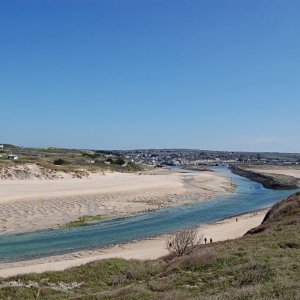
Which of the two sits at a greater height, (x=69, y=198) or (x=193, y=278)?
(x=193, y=278)

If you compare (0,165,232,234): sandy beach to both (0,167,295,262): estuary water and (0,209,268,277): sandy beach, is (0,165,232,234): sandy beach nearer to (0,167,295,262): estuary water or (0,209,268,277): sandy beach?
(0,167,295,262): estuary water

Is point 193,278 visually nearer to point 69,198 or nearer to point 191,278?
point 191,278

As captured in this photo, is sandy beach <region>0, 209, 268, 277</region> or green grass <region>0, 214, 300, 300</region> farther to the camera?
sandy beach <region>0, 209, 268, 277</region>

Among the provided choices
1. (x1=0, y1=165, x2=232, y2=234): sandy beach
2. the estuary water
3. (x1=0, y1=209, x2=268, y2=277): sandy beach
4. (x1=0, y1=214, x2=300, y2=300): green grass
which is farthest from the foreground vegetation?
(x1=0, y1=165, x2=232, y2=234): sandy beach

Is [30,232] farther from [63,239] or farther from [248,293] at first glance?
[248,293]

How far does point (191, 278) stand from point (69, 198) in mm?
35319

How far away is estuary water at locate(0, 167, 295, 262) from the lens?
2658cm

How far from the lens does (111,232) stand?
32.5m

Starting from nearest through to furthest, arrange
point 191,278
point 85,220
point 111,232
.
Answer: point 191,278
point 111,232
point 85,220

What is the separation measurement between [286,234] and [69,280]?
9087 millimetres

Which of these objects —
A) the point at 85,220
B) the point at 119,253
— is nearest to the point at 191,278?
the point at 119,253

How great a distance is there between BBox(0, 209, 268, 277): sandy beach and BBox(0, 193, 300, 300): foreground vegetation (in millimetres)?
4364

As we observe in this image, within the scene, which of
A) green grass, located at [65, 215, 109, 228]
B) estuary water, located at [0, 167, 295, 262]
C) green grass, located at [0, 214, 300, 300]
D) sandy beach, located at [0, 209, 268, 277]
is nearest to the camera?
green grass, located at [0, 214, 300, 300]

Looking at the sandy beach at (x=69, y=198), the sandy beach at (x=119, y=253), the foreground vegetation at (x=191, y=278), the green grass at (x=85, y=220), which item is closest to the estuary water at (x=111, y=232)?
the green grass at (x=85, y=220)
